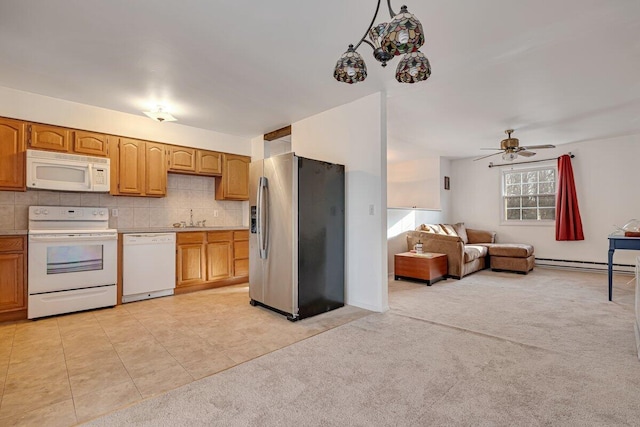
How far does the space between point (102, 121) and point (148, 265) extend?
187 centimetres

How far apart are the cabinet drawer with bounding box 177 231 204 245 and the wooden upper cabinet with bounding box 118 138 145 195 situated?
774 millimetres

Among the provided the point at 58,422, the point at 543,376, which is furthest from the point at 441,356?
the point at 58,422

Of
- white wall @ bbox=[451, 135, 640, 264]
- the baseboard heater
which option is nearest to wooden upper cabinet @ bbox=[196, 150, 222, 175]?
white wall @ bbox=[451, 135, 640, 264]

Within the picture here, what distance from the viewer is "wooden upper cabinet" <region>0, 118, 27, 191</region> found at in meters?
3.22

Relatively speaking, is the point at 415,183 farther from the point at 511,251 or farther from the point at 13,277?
the point at 13,277

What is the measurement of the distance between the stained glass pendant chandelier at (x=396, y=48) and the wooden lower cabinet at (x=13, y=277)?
140 inches

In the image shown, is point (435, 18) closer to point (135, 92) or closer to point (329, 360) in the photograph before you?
point (329, 360)

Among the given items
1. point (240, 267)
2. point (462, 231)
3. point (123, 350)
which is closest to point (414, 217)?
point (462, 231)

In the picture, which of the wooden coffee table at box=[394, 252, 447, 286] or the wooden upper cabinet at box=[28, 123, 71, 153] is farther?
the wooden coffee table at box=[394, 252, 447, 286]

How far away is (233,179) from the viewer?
5.09 m

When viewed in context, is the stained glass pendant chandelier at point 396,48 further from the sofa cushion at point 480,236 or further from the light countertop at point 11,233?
the sofa cushion at point 480,236

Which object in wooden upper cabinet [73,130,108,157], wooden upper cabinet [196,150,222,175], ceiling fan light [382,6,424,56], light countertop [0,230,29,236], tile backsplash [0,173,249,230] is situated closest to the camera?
ceiling fan light [382,6,424,56]

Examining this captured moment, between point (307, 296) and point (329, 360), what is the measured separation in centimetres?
102

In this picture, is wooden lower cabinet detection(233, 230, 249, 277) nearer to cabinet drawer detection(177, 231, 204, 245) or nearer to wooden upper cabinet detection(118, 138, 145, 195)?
cabinet drawer detection(177, 231, 204, 245)
